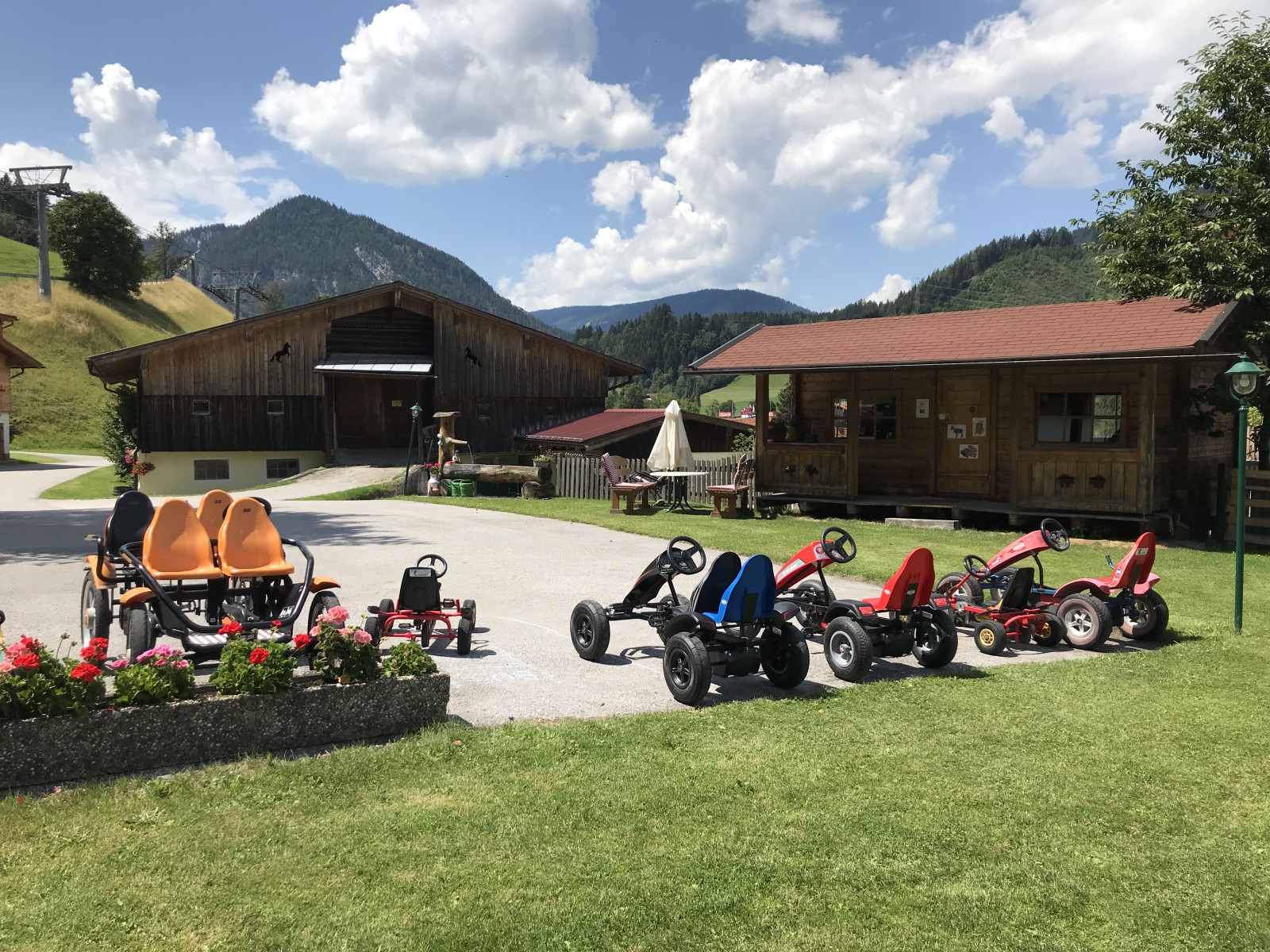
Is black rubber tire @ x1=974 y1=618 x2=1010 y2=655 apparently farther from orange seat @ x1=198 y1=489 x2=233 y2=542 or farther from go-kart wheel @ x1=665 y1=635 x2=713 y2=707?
orange seat @ x1=198 y1=489 x2=233 y2=542

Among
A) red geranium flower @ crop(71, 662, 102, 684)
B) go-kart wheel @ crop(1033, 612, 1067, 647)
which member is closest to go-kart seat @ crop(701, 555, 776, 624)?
go-kart wheel @ crop(1033, 612, 1067, 647)

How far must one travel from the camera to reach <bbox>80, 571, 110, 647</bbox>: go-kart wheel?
321 inches

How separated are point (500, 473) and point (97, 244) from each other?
192ft

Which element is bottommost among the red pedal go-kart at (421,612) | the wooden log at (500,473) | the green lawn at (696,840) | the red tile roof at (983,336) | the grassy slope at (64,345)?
the green lawn at (696,840)

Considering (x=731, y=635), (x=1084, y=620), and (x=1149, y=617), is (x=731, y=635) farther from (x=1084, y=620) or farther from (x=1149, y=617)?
(x=1149, y=617)

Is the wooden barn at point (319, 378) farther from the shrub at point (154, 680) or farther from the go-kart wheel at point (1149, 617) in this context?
the shrub at point (154, 680)

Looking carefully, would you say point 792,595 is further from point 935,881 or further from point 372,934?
point 372,934

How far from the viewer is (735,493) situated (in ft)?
68.3

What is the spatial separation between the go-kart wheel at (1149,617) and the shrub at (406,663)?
23.2 ft

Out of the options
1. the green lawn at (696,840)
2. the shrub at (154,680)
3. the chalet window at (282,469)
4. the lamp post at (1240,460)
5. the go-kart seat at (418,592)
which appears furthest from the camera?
the chalet window at (282,469)

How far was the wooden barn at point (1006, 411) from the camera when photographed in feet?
55.7

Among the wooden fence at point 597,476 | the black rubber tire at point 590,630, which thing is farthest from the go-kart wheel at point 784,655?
the wooden fence at point 597,476

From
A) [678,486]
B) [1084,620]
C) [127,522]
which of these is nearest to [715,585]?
[1084,620]

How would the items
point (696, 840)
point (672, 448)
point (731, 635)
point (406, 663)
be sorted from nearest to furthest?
point (696, 840) < point (406, 663) < point (731, 635) < point (672, 448)
